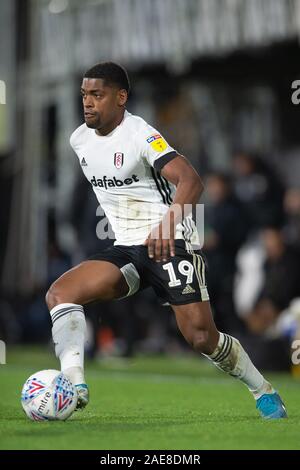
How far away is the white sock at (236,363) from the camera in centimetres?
761

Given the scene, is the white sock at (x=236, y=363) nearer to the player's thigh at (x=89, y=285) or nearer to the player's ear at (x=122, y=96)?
the player's thigh at (x=89, y=285)

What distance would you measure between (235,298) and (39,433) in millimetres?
8622

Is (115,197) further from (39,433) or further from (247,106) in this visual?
(247,106)

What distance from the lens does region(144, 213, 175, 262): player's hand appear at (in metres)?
7.24

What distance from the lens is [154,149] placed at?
757 centimetres

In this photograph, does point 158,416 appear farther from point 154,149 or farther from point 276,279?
point 276,279

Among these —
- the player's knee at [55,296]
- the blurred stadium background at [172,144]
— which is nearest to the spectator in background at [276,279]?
the blurred stadium background at [172,144]

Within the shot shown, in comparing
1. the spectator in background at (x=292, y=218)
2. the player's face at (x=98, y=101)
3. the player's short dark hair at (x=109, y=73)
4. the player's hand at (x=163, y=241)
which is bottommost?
the spectator in background at (x=292, y=218)

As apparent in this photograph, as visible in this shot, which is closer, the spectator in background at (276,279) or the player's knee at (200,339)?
the player's knee at (200,339)

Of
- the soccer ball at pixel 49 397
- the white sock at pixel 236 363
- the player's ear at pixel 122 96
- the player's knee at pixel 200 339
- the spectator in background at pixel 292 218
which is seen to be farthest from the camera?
the spectator in background at pixel 292 218

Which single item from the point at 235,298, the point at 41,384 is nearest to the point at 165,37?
the point at 235,298

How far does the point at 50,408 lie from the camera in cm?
716

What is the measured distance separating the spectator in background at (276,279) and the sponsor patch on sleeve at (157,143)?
6.36m

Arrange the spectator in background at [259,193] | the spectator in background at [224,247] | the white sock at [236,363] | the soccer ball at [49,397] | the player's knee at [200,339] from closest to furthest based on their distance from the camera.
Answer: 1. the soccer ball at [49,397]
2. the player's knee at [200,339]
3. the white sock at [236,363]
4. the spectator in background at [224,247]
5. the spectator in background at [259,193]
